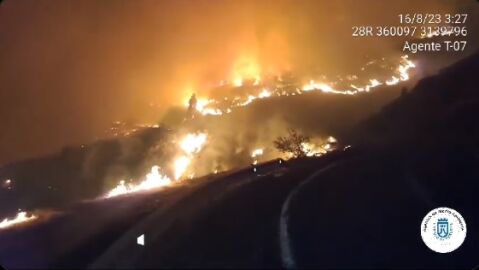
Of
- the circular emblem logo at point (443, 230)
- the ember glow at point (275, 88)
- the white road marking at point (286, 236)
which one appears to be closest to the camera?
the white road marking at point (286, 236)

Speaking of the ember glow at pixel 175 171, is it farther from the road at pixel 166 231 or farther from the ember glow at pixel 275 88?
the ember glow at pixel 275 88

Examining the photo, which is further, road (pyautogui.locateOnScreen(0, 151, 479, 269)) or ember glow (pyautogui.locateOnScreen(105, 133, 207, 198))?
ember glow (pyautogui.locateOnScreen(105, 133, 207, 198))

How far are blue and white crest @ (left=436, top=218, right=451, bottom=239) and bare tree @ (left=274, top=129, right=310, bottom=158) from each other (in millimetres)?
1582

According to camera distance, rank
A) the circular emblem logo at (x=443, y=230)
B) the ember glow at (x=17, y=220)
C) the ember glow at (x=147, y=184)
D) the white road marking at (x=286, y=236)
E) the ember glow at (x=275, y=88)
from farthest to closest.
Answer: the ember glow at (x=275, y=88), the ember glow at (x=147, y=184), the ember glow at (x=17, y=220), the circular emblem logo at (x=443, y=230), the white road marking at (x=286, y=236)

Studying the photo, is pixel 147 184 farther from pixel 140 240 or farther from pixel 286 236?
pixel 286 236

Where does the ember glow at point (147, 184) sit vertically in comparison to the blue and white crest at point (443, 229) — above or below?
above

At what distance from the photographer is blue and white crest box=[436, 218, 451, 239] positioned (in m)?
6.02

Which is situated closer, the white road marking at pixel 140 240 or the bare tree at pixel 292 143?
the white road marking at pixel 140 240

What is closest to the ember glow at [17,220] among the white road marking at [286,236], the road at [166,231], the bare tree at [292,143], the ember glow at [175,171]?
the road at [166,231]

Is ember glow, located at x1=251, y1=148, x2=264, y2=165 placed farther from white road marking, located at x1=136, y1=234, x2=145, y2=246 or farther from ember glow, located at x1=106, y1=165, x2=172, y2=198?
white road marking, located at x1=136, y1=234, x2=145, y2=246

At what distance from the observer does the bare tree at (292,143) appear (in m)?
6.38

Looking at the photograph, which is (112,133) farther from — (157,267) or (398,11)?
(398,11)

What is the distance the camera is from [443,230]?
605 cm

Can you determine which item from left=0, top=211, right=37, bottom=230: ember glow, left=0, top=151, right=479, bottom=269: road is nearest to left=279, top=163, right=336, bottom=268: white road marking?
left=0, top=151, right=479, bottom=269: road
